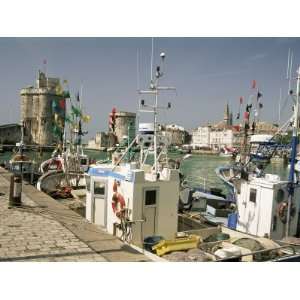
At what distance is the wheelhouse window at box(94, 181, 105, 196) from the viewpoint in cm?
874

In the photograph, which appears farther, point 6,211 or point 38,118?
point 38,118

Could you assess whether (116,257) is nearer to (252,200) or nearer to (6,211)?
(6,211)

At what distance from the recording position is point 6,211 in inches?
347

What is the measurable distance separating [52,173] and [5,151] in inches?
2313

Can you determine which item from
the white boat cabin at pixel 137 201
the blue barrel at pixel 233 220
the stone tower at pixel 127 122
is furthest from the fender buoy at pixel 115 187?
the stone tower at pixel 127 122

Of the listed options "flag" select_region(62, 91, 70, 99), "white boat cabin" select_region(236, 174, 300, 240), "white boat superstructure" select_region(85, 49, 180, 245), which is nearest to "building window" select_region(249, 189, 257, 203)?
"white boat cabin" select_region(236, 174, 300, 240)

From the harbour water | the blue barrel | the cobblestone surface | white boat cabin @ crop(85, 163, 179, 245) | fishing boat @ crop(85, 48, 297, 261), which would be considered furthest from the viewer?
the harbour water

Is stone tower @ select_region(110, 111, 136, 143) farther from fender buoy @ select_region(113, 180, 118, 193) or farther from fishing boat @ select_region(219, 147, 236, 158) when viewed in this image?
fishing boat @ select_region(219, 147, 236, 158)

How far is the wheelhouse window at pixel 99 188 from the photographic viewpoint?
8.74 m

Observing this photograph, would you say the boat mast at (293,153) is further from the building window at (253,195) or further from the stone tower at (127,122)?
the stone tower at (127,122)

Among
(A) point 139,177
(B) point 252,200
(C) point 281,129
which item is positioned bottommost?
(B) point 252,200

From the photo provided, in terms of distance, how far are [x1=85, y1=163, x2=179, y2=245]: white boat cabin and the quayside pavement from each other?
0.60 m

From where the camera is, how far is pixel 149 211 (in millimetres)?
7871

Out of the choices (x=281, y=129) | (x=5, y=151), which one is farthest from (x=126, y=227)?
(x=5, y=151)
